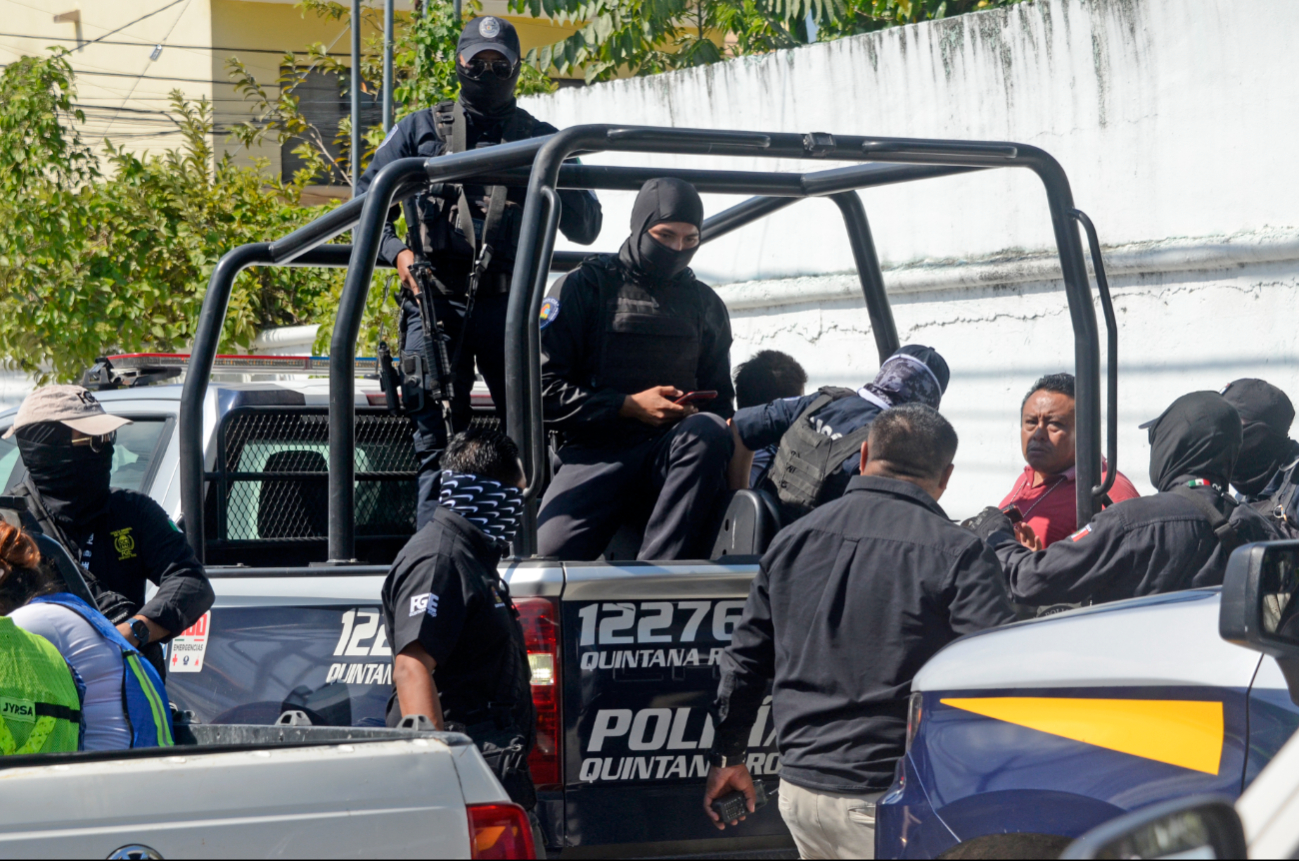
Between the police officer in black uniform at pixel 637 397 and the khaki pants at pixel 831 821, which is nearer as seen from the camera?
the khaki pants at pixel 831 821

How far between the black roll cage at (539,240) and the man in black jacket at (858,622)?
69 centimetres

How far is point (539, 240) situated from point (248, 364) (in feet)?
11.6

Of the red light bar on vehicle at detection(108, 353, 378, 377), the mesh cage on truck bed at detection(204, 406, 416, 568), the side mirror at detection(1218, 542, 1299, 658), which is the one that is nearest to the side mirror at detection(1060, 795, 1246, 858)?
the side mirror at detection(1218, 542, 1299, 658)

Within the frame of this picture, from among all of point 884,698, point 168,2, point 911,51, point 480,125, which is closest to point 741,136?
point 480,125

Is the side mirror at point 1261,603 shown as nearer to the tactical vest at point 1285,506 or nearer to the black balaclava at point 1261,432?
the tactical vest at point 1285,506

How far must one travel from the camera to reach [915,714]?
279 centimetres

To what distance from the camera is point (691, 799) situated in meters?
3.43

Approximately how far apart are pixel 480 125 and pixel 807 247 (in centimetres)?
413

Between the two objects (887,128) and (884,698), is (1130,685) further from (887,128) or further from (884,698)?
(887,128)

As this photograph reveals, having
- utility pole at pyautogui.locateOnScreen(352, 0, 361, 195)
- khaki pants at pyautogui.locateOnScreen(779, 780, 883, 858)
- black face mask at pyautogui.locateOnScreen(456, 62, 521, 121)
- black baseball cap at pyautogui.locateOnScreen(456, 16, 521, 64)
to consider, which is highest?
utility pole at pyautogui.locateOnScreen(352, 0, 361, 195)

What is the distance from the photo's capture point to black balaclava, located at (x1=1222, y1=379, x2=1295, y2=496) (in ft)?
17.7

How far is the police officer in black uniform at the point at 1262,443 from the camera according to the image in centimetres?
540

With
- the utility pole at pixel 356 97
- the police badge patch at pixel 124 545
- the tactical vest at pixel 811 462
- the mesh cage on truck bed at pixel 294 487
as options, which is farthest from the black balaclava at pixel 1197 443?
the utility pole at pixel 356 97

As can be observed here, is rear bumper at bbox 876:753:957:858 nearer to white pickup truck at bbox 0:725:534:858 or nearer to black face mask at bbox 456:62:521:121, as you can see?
white pickup truck at bbox 0:725:534:858
